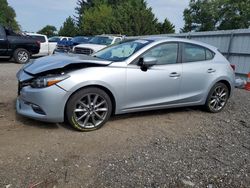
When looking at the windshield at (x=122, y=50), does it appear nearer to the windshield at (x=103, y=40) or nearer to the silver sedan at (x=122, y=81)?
the silver sedan at (x=122, y=81)

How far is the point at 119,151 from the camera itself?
389cm

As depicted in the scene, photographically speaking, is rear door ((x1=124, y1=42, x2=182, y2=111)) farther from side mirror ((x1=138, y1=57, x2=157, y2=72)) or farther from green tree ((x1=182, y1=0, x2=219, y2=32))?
green tree ((x1=182, y1=0, x2=219, y2=32))

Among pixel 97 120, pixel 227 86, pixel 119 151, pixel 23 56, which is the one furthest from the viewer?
pixel 23 56

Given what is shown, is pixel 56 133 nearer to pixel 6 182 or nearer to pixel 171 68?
pixel 6 182

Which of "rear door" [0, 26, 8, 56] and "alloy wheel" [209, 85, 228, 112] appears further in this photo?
"rear door" [0, 26, 8, 56]

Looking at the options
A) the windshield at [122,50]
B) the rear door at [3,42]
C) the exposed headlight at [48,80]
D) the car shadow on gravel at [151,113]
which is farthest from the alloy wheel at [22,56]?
the exposed headlight at [48,80]

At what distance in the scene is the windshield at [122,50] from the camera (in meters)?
4.98

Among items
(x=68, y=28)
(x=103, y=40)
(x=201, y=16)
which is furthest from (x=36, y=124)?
(x=68, y=28)

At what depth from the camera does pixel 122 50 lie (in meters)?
5.30

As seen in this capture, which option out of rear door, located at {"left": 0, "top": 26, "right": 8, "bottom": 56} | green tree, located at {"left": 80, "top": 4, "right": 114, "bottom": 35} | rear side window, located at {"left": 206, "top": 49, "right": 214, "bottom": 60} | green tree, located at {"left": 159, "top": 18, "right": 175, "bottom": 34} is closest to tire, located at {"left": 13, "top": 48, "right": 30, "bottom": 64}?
rear door, located at {"left": 0, "top": 26, "right": 8, "bottom": 56}

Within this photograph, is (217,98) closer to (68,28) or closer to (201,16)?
(201,16)

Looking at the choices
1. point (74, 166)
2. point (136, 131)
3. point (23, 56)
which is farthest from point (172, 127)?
point (23, 56)

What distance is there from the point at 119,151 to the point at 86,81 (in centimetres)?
119

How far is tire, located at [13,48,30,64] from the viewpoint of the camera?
1377cm
